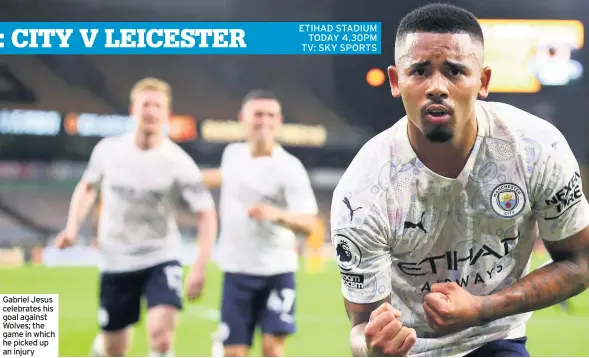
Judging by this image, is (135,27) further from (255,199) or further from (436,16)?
(436,16)

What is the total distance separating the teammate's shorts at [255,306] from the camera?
124 inches

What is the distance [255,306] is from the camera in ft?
10.5

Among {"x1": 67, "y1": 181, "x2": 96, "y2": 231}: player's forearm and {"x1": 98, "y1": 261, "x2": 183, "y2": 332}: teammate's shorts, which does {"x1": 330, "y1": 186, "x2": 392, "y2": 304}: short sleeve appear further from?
{"x1": 67, "y1": 181, "x2": 96, "y2": 231}: player's forearm

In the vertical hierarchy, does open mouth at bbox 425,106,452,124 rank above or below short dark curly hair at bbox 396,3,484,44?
below

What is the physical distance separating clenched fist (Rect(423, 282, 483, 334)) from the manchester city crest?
0.32 metres

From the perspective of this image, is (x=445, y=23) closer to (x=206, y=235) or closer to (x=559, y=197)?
(x=559, y=197)

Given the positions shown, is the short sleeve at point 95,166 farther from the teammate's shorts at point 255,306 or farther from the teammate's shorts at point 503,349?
the teammate's shorts at point 503,349

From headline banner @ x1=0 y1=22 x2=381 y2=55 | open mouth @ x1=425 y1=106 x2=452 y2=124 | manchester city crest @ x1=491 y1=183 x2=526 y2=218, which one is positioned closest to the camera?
open mouth @ x1=425 y1=106 x2=452 y2=124

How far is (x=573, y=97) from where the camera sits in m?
3.17

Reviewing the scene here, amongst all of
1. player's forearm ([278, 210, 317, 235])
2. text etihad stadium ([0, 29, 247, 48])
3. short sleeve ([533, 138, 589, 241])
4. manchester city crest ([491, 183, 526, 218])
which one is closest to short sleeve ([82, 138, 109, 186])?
text etihad stadium ([0, 29, 247, 48])

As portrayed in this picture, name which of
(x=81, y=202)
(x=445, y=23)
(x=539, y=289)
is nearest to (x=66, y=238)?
(x=81, y=202)

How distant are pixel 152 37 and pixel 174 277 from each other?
1.04m

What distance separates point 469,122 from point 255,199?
107 cm

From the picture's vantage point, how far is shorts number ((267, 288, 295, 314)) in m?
3.16
